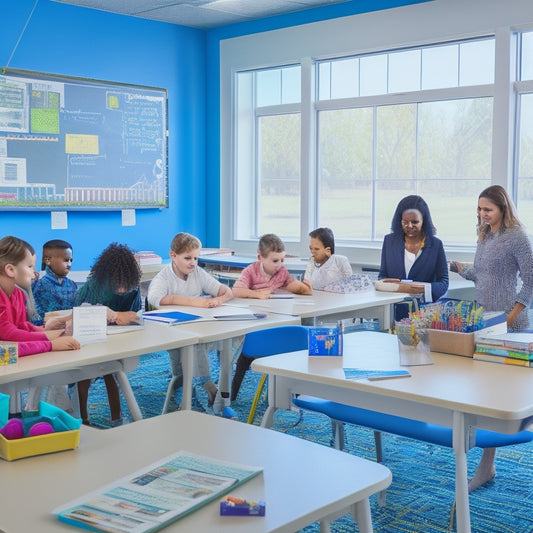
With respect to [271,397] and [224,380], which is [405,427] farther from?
[224,380]

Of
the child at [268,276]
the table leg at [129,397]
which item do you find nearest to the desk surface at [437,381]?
the table leg at [129,397]

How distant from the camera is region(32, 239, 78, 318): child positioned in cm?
462

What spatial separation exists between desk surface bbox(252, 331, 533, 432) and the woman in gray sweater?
160 cm

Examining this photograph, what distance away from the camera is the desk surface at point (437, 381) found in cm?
236

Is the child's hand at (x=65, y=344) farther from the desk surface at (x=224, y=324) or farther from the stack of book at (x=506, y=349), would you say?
the stack of book at (x=506, y=349)

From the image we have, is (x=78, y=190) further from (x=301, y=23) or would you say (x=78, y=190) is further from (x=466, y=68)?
(x=466, y=68)

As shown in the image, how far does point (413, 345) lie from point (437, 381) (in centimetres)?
41

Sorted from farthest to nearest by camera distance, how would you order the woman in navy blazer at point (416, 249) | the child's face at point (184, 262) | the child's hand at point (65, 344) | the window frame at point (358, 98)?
the window frame at point (358, 98) → the woman in navy blazer at point (416, 249) → the child's face at point (184, 262) → the child's hand at point (65, 344)

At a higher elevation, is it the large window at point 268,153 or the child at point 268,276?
the large window at point 268,153

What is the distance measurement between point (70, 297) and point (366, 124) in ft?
11.6

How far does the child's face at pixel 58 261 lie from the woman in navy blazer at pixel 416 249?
219cm

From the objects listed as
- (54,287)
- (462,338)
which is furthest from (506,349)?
(54,287)

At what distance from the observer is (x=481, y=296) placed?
4.74 meters

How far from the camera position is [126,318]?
13.0 feet
